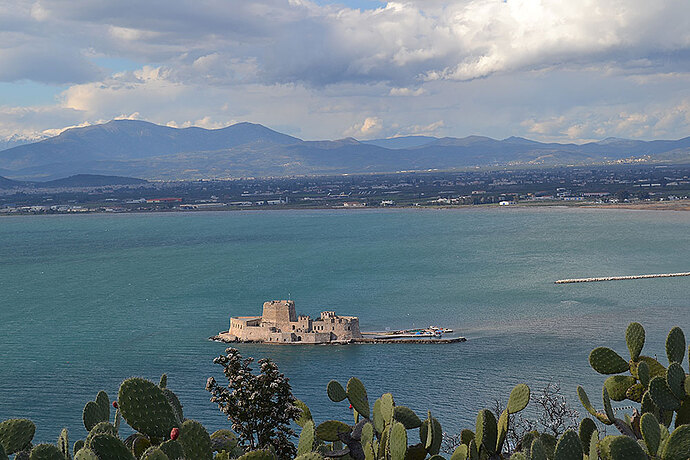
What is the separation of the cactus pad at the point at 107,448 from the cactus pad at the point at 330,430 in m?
4.12

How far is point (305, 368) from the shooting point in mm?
28500

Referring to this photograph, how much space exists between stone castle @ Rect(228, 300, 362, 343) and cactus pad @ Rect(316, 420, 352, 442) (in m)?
23.9

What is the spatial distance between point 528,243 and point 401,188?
319 ft

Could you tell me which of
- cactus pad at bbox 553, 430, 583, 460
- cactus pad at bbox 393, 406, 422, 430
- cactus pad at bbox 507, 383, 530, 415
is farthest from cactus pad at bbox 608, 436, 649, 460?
cactus pad at bbox 393, 406, 422, 430

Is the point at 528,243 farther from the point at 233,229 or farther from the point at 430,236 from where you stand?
the point at 233,229

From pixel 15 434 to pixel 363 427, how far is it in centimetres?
319

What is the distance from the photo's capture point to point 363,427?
25.4 feet

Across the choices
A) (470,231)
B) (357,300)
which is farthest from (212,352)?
(470,231)

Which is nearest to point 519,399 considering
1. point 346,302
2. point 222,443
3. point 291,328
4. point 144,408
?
point 222,443

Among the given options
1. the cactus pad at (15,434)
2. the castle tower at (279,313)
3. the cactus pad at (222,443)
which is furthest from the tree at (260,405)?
the castle tower at (279,313)

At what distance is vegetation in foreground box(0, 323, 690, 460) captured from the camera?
473cm

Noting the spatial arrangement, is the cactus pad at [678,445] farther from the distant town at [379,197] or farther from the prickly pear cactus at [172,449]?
the distant town at [379,197]

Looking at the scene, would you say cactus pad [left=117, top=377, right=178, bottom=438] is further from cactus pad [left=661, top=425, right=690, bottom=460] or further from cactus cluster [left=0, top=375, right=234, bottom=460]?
cactus pad [left=661, top=425, right=690, bottom=460]

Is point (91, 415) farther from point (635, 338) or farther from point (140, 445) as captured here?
point (635, 338)
